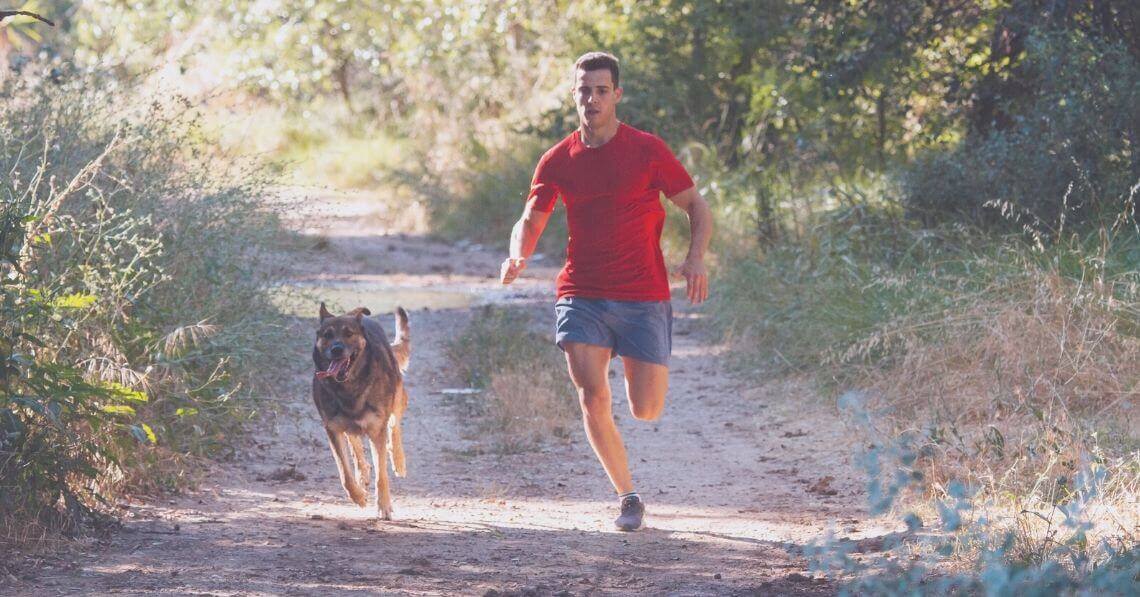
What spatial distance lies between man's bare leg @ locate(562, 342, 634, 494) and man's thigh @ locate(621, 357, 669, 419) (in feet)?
0.36

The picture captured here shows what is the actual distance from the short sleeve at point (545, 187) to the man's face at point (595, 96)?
0.91 feet

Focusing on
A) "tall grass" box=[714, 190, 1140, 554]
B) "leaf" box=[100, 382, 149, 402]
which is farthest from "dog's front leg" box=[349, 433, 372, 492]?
"tall grass" box=[714, 190, 1140, 554]

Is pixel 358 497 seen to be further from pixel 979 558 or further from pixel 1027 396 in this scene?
pixel 1027 396

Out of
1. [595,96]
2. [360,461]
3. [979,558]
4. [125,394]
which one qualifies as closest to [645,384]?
[595,96]

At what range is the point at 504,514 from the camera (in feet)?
22.4

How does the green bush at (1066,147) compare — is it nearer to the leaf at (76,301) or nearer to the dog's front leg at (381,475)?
the dog's front leg at (381,475)

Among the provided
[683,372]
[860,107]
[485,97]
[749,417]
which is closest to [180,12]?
[485,97]

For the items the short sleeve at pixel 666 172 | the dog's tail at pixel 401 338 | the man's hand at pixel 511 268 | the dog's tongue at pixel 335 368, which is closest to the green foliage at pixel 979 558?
the short sleeve at pixel 666 172

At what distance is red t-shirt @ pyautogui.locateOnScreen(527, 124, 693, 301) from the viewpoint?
600cm

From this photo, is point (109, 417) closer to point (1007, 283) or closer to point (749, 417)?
point (749, 417)

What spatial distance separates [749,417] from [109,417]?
14.7 feet

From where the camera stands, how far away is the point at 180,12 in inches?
816

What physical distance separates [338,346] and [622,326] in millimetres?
1404

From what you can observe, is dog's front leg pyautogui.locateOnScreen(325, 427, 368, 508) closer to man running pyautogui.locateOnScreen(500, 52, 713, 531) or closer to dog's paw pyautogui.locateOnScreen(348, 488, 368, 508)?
dog's paw pyautogui.locateOnScreen(348, 488, 368, 508)
